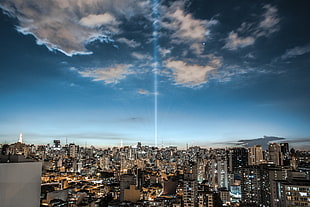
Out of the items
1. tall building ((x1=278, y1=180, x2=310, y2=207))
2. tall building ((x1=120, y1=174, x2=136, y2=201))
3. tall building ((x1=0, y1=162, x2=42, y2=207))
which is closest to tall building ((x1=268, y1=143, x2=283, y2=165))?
tall building ((x1=278, y1=180, x2=310, y2=207))

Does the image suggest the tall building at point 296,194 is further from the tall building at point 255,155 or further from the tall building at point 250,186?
the tall building at point 255,155

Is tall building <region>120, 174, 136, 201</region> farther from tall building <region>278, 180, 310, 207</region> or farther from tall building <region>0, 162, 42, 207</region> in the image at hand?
tall building <region>0, 162, 42, 207</region>

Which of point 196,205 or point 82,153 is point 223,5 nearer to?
point 196,205

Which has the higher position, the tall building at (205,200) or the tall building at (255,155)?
the tall building at (255,155)

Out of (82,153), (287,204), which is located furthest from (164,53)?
(82,153)

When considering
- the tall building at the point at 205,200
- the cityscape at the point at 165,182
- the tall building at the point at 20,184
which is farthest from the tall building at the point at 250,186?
the tall building at the point at 20,184

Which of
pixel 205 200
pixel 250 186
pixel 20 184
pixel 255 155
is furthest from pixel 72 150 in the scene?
pixel 20 184

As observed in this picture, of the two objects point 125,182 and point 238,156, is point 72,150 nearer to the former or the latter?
point 125,182

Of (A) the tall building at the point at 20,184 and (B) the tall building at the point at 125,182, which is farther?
(B) the tall building at the point at 125,182
